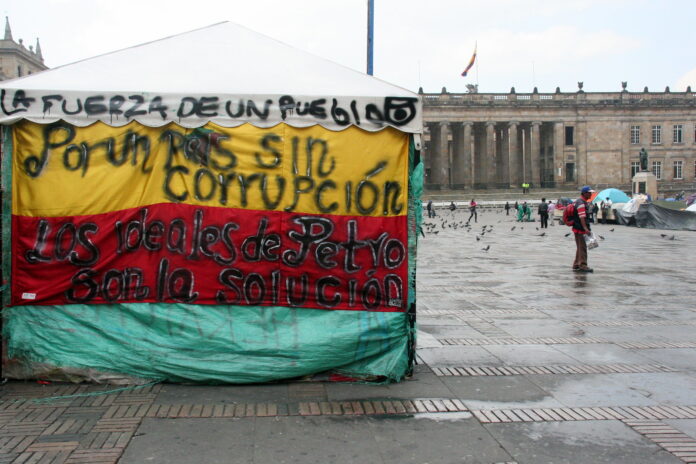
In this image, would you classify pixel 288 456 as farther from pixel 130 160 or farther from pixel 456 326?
pixel 456 326

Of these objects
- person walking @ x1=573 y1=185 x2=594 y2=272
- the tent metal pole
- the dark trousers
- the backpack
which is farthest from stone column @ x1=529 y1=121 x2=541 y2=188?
the tent metal pole

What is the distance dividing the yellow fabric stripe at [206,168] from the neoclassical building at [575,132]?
8405 centimetres

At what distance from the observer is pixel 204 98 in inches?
235

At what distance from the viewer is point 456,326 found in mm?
8664

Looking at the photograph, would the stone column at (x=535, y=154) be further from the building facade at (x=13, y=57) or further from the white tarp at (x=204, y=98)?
the white tarp at (x=204, y=98)

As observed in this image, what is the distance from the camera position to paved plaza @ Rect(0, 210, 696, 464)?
4480 mm

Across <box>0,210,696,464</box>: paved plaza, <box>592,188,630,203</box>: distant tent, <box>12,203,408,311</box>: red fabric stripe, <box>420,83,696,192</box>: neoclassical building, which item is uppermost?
<box>420,83,696,192</box>: neoclassical building

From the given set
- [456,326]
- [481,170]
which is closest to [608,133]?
[481,170]

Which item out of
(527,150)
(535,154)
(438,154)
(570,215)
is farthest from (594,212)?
(527,150)

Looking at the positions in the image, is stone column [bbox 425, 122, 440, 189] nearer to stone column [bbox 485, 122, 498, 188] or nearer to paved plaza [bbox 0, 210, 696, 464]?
stone column [bbox 485, 122, 498, 188]

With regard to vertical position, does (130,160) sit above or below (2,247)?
above

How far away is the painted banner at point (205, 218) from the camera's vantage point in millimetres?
5969

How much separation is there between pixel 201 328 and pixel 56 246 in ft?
4.81

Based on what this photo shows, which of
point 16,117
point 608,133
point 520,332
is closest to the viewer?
point 16,117
